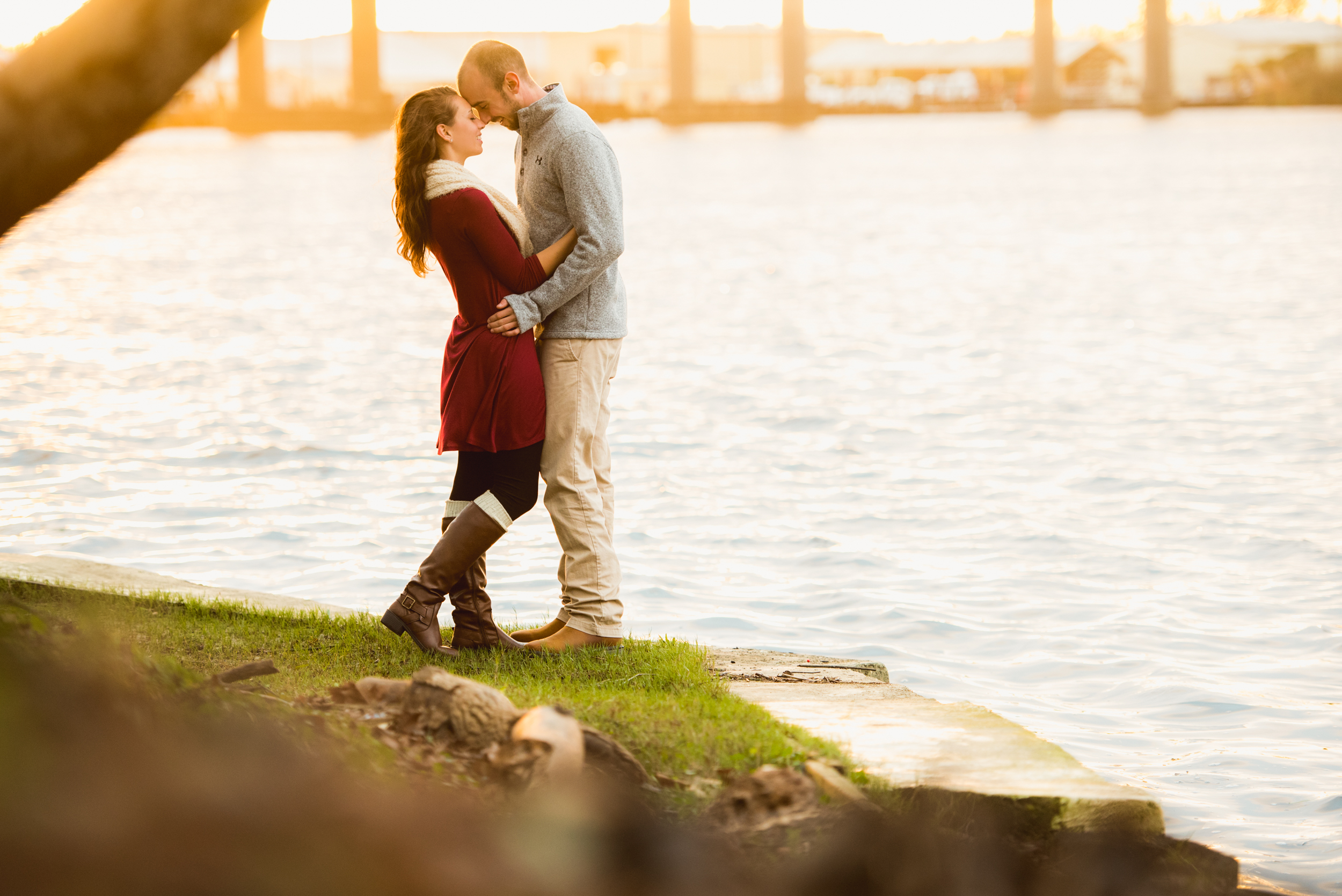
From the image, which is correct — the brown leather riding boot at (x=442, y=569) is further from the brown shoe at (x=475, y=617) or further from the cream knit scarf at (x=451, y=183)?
the cream knit scarf at (x=451, y=183)

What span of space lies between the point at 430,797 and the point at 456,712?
820 millimetres

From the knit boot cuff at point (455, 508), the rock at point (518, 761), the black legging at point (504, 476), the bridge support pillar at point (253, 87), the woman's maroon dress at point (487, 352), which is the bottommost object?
the rock at point (518, 761)

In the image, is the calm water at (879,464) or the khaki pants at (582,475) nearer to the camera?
the khaki pants at (582,475)

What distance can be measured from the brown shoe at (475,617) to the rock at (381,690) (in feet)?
3.85

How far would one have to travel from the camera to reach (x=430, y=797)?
3.16 meters

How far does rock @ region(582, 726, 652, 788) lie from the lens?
154 inches

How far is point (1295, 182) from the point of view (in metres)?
58.1

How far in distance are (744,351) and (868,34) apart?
18037 centimetres

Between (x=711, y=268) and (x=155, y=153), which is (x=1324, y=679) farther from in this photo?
(x=155, y=153)

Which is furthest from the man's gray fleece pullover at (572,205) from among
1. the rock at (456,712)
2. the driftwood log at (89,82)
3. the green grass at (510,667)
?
the driftwood log at (89,82)

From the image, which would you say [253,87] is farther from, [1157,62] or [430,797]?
[430,797]

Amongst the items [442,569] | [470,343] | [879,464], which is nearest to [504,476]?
[442,569]

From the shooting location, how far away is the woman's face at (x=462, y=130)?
5.09 meters

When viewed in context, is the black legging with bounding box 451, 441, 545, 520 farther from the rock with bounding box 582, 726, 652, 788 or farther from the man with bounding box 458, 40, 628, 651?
the rock with bounding box 582, 726, 652, 788
